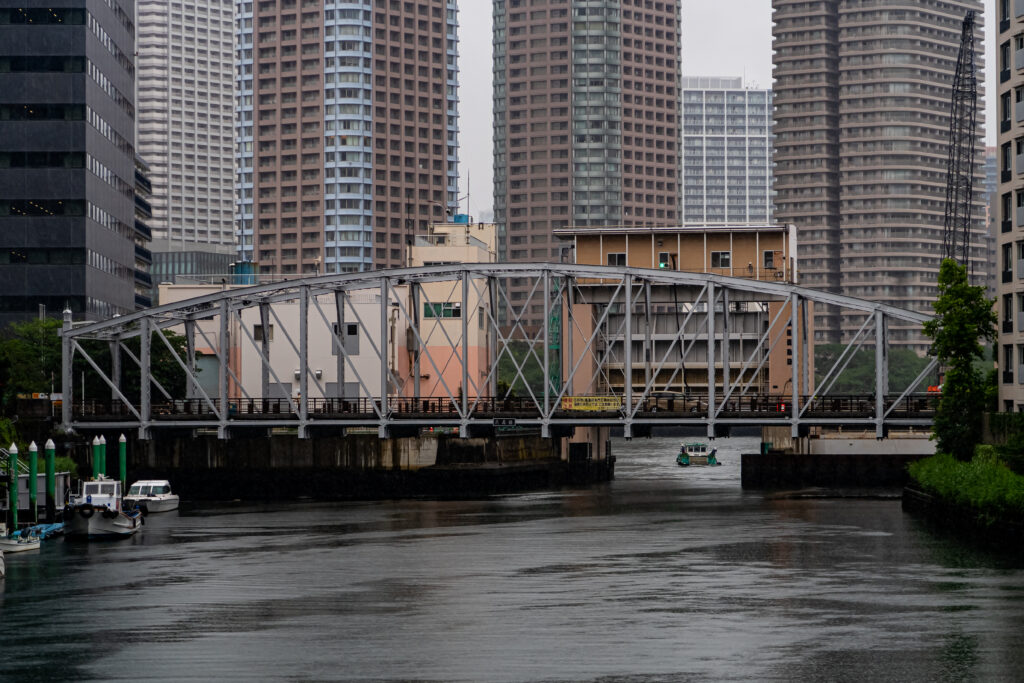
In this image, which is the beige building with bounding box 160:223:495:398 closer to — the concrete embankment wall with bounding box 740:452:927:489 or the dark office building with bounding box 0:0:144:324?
the dark office building with bounding box 0:0:144:324

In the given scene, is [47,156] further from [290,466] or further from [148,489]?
[148,489]

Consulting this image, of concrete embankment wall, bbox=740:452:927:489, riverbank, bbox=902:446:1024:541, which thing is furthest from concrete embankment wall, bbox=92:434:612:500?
riverbank, bbox=902:446:1024:541

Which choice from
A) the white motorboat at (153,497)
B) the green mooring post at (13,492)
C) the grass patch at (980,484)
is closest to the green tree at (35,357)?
the white motorboat at (153,497)

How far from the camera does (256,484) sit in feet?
386

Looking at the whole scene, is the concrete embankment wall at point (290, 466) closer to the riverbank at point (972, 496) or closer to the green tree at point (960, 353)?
the green tree at point (960, 353)

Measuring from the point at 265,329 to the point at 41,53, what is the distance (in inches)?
1579

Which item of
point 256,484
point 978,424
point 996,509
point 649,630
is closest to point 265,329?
point 256,484

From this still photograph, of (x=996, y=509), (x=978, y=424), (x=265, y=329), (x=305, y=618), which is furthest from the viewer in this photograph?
(x=265, y=329)

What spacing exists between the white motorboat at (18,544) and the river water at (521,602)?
1.44 metres

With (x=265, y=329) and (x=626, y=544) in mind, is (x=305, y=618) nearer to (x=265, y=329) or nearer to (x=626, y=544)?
(x=626, y=544)

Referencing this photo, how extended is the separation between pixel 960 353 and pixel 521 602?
161 ft

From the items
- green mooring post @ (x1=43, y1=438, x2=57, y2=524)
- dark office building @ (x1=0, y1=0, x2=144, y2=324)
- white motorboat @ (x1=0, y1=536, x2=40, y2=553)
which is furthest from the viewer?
dark office building @ (x1=0, y1=0, x2=144, y2=324)

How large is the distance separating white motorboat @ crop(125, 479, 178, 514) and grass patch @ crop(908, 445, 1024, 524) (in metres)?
46.0

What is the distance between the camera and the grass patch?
70.1 metres
